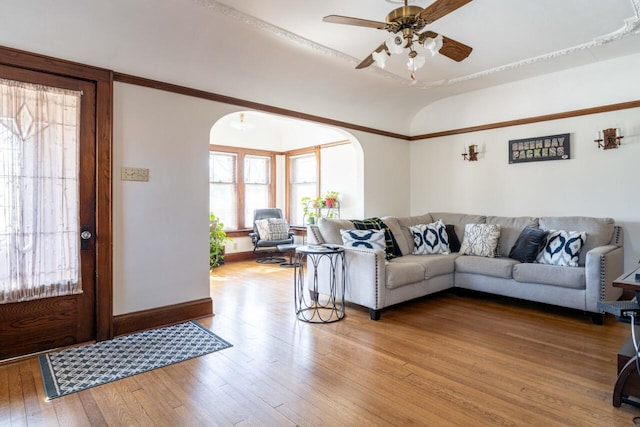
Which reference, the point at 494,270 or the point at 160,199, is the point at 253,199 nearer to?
the point at 160,199

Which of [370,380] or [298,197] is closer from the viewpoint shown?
[370,380]

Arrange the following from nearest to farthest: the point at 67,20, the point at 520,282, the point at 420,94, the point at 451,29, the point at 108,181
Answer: the point at 67,20 < the point at 108,181 < the point at 451,29 < the point at 520,282 < the point at 420,94

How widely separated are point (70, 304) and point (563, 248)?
460 centimetres

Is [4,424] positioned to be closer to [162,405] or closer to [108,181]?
[162,405]

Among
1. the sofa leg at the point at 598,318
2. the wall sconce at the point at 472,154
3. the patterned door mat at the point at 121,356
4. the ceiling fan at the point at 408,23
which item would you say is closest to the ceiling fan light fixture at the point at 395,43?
the ceiling fan at the point at 408,23

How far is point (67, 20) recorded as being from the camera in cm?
263

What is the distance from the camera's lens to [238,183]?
7.12 m

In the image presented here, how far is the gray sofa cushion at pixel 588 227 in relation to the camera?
12.3ft

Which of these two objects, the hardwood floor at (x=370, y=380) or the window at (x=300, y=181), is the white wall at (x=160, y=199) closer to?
the hardwood floor at (x=370, y=380)

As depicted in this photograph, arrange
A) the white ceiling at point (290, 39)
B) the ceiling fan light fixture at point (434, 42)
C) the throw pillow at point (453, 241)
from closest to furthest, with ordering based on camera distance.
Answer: the ceiling fan light fixture at point (434, 42), the white ceiling at point (290, 39), the throw pillow at point (453, 241)

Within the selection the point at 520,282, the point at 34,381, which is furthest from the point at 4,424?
the point at 520,282

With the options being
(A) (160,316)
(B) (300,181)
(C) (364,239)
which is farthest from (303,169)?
(A) (160,316)

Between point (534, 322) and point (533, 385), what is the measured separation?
1391 mm

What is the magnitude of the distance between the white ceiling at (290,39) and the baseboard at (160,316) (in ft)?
6.89
